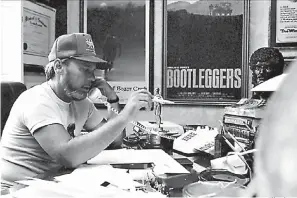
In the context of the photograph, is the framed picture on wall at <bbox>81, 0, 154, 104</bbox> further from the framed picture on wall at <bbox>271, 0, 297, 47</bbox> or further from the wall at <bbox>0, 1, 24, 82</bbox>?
the framed picture on wall at <bbox>271, 0, 297, 47</bbox>

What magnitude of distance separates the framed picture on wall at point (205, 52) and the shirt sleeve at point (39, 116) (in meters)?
1.43

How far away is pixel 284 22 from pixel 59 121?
5.74 ft

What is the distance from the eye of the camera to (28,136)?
1315mm

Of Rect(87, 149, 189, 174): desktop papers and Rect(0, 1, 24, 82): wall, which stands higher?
Rect(0, 1, 24, 82): wall

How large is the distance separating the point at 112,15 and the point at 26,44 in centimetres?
71

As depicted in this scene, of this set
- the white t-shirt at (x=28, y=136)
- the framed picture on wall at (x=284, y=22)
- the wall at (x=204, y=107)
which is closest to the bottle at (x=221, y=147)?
the white t-shirt at (x=28, y=136)

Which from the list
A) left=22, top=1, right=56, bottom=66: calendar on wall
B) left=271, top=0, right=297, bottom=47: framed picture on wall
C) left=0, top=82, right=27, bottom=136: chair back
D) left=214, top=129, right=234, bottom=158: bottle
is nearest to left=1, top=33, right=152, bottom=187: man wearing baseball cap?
left=0, top=82, right=27, bottom=136: chair back

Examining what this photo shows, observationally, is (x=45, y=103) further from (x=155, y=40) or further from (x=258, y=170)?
(x=155, y=40)

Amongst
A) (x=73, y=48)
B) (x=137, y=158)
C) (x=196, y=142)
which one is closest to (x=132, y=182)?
(x=137, y=158)

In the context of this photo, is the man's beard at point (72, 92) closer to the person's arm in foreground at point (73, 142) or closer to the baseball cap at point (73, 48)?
the baseball cap at point (73, 48)

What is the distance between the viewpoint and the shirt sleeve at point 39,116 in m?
1.20

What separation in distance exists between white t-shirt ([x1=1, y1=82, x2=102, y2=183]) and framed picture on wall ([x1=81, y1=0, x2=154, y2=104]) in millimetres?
1304

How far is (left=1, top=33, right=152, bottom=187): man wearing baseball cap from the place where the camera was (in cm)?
118

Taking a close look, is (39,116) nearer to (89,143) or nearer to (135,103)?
(89,143)
